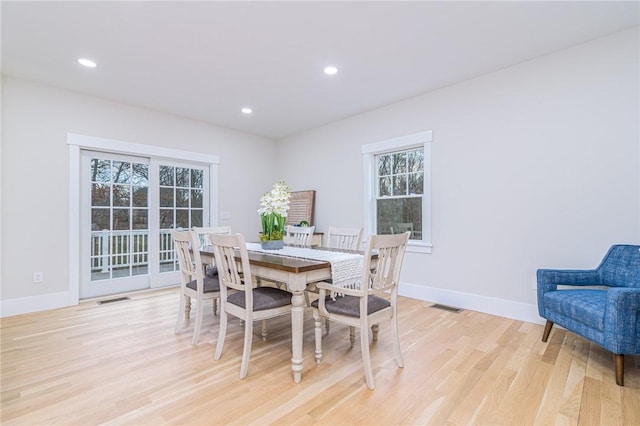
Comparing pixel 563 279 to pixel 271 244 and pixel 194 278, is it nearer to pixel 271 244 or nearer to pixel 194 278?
pixel 271 244

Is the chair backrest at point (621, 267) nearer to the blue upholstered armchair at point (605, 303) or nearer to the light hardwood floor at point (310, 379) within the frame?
the blue upholstered armchair at point (605, 303)

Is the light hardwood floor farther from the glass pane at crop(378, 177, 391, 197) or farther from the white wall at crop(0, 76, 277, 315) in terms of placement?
the glass pane at crop(378, 177, 391, 197)

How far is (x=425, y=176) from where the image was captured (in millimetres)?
3961

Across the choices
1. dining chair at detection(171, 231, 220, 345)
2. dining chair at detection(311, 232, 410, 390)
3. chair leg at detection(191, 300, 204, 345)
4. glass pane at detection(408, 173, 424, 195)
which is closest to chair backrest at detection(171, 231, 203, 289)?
dining chair at detection(171, 231, 220, 345)

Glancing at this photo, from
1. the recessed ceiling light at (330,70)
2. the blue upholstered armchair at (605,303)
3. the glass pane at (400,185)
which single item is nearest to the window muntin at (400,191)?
the glass pane at (400,185)

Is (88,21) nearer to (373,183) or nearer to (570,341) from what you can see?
(373,183)

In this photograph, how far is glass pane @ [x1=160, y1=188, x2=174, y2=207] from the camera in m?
4.66

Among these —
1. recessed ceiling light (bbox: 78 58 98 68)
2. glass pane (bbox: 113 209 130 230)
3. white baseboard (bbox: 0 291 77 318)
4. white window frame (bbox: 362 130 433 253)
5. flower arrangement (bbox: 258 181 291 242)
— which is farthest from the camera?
glass pane (bbox: 113 209 130 230)

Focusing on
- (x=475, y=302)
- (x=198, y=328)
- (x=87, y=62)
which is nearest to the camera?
(x=198, y=328)

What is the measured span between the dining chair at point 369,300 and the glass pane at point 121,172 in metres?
3.63

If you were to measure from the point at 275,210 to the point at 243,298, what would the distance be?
36.7 inches

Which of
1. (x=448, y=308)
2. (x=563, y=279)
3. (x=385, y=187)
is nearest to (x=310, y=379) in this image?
(x=448, y=308)

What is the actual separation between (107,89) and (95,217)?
1664mm

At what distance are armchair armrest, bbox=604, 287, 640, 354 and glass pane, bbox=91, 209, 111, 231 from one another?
5.34m
